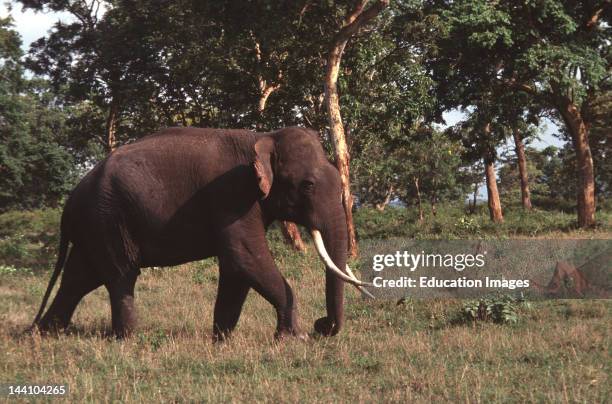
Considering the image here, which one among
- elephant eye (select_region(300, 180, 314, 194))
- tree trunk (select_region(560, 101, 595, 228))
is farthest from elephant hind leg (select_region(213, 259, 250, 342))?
tree trunk (select_region(560, 101, 595, 228))

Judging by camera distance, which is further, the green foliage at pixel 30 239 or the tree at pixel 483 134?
the tree at pixel 483 134

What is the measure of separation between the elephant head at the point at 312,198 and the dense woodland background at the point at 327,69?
34.8 feet

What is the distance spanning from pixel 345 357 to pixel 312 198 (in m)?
2.18

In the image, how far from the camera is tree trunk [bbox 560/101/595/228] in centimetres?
2753

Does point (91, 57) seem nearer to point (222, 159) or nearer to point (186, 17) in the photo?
point (186, 17)

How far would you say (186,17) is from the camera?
82.8 ft

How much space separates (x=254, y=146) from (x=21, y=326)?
17.6 feet

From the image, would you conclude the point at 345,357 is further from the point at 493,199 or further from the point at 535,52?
the point at 493,199

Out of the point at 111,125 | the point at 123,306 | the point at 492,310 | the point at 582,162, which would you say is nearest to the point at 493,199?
the point at 582,162

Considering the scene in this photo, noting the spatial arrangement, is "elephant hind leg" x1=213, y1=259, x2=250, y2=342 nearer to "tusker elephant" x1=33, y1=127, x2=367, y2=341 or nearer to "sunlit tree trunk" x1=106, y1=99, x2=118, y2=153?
"tusker elephant" x1=33, y1=127, x2=367, y2=341

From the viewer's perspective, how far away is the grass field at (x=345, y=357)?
21.9 feet

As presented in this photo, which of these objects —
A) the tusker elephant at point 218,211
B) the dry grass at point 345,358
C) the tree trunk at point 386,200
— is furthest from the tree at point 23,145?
the tree trunk at point 386,200

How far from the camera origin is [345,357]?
26.1 feet

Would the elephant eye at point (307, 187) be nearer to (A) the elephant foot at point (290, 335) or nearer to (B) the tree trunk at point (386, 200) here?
(A) the elephant foot at point (290, 335)
